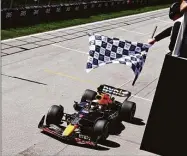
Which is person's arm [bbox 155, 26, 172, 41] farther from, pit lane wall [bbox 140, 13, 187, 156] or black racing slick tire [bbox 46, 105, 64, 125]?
black racing slick tire [bbox 46, 105, 64, 125]

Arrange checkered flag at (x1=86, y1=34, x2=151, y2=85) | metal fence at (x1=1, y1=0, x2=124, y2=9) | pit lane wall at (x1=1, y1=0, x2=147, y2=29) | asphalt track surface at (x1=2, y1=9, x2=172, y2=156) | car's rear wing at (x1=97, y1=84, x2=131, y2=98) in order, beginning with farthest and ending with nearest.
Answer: pit lane wall at (x1=1, y1=0, x2=147, y2=29)
metal fence at (x1=1, y1=0, x2=124, y2=9)
car's rear wing at (x1=97, y1=84, x2=131, y2=98)
asphalt track surface at (x1=2, y1=9, x2=172, y2=156)
checkered flag at (x1=86, y1=34, x2=151, y2=85)

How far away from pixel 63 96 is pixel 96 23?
17.0 m

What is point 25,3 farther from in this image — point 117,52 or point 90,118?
point 117,52

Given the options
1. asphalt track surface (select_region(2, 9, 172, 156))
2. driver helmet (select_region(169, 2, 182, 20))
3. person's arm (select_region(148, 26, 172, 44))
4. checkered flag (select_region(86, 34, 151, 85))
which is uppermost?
driver helmet (select_region(169, 2, 182, 20))

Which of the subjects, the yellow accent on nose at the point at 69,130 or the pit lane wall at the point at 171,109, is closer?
the pit lane wall at the point at 171,109

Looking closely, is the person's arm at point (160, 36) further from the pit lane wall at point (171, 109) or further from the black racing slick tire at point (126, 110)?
the black racing slick tire at point (126, 110)

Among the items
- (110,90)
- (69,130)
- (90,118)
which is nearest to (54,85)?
(110,90)

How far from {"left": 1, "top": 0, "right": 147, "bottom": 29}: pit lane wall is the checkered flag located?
49.7 ft

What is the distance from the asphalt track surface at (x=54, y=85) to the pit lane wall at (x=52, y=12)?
6.38ft

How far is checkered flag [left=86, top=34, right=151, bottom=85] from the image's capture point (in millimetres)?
7318

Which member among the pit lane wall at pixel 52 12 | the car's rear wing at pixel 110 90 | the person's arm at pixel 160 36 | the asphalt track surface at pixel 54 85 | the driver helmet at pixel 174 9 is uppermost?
the driver helmet at pixel 174 9

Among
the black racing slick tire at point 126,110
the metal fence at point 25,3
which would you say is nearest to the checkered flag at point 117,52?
the black racing slick tire at point 126,110

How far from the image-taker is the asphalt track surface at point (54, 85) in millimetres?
10195

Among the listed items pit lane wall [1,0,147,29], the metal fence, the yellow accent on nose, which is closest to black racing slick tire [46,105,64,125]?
the yellow accent on nose
